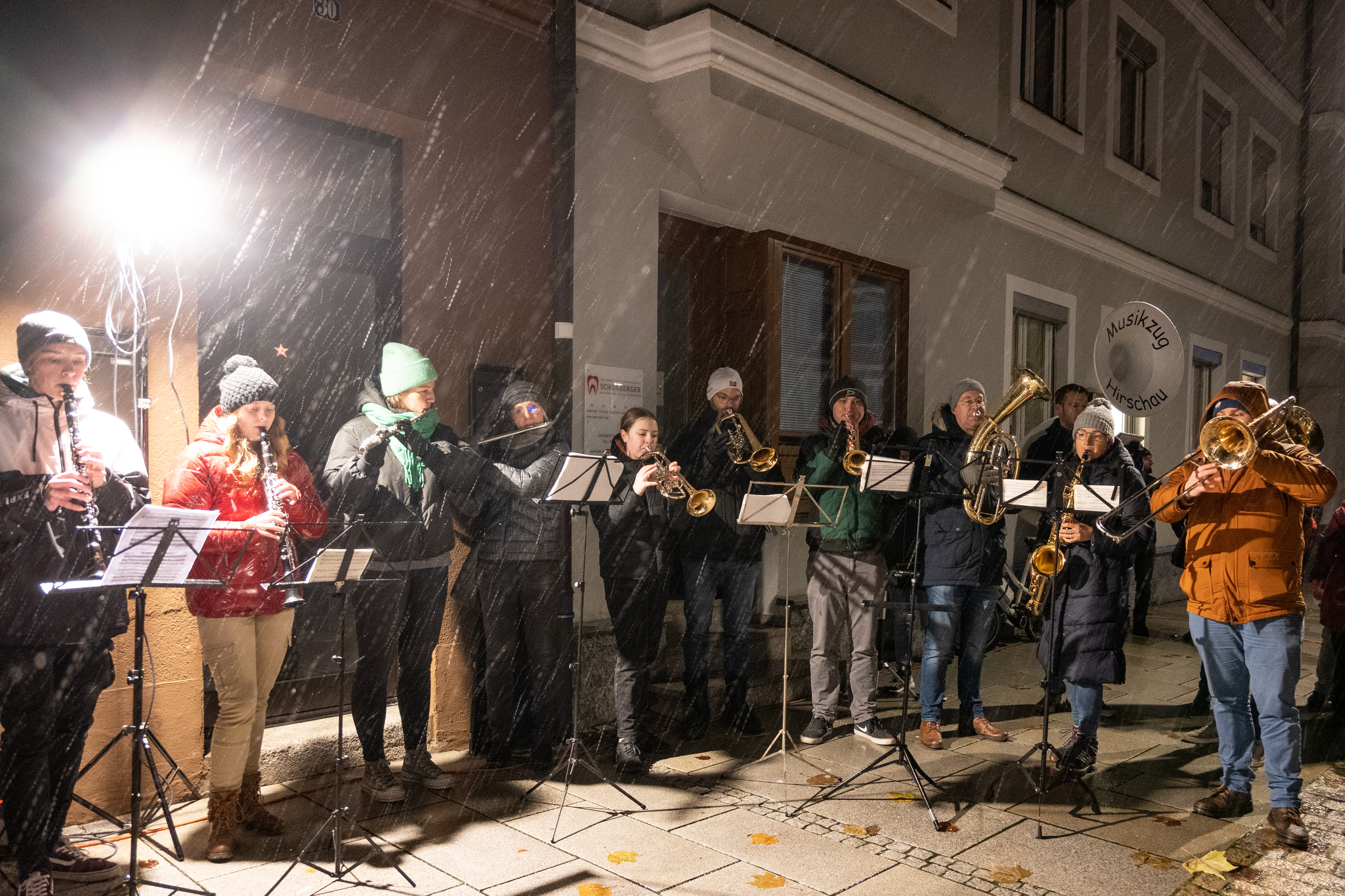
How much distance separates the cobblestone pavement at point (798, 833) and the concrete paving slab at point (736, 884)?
0.03 ft

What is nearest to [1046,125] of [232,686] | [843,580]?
[843,580]

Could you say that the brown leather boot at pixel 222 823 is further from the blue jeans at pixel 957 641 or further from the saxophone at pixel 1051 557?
the saxophone at pixel 1051 557

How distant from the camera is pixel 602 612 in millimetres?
6516

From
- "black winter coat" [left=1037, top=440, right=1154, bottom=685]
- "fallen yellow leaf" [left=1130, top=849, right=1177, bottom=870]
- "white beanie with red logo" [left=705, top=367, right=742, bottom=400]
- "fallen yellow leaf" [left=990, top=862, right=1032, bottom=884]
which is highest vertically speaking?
"white beanie with red logo" [left=705, top=367, right=742, bottom=400]

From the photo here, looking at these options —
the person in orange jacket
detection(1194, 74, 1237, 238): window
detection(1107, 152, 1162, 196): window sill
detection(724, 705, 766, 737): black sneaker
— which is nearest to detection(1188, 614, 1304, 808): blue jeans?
the person in orange jacket

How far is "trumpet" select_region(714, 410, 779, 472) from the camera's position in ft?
19.5

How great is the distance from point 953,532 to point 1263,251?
46.2 ft

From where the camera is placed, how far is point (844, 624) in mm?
6195

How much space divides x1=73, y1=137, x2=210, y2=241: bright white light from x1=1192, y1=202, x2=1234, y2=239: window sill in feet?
45.9

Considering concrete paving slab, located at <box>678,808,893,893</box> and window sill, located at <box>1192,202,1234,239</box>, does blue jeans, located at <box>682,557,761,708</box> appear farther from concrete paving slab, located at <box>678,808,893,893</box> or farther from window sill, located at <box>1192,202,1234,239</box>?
window sill, located at <box>1192,202,1234,239</box>

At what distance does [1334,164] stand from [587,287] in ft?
59.3

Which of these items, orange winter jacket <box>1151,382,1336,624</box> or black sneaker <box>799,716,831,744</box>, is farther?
black sneaker <box>799,716,831,744</box>

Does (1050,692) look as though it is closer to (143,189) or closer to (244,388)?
(244,388)

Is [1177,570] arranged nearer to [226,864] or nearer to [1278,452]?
[1278,452]
